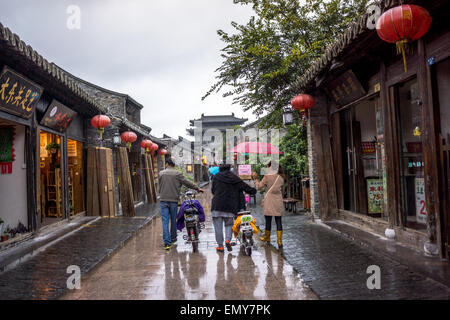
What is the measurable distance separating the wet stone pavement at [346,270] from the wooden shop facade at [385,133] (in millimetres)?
781

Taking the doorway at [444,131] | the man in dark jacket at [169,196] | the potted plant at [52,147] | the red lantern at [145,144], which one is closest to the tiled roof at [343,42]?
the doorway at [444,131]

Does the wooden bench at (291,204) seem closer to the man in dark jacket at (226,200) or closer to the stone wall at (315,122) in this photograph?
the stone wall at (315,122)

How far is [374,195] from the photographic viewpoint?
804cm

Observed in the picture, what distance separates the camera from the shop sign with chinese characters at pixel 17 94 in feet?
19.7

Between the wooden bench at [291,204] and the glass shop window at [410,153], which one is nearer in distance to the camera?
the glass shop window at [410,153]

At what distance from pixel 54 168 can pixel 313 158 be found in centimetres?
778

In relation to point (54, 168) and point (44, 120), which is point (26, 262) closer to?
point (44, 120)

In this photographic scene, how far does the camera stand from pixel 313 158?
30.2 feet

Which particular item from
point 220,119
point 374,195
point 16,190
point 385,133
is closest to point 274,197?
point 385,133

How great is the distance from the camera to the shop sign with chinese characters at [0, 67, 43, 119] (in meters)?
6.01

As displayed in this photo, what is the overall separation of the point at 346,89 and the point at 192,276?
537 centimetres

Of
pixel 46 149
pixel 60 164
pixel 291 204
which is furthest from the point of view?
pixel 291 204

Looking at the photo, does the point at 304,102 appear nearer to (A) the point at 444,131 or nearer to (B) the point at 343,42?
(B) the point at 343,42
